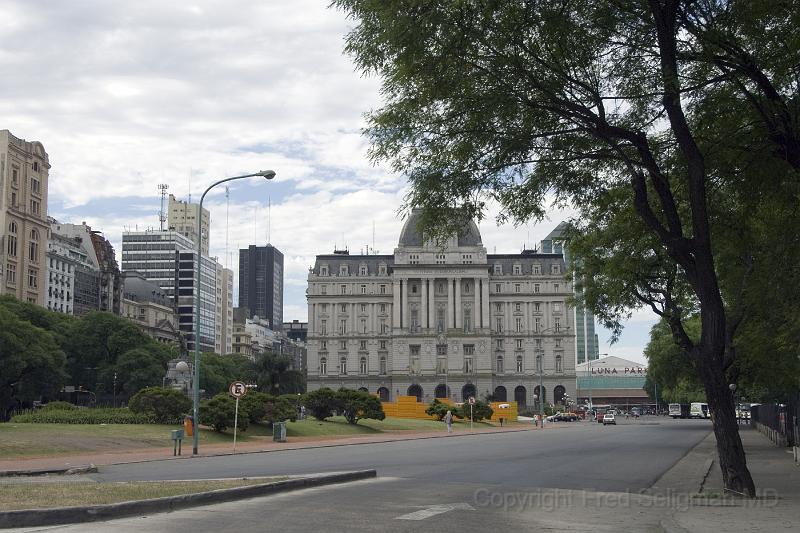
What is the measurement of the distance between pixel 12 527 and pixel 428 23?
410 inches

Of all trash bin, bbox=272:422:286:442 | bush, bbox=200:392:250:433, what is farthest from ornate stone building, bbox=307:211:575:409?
bush, bbox=200:392:250:433

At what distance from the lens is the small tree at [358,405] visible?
5853cm

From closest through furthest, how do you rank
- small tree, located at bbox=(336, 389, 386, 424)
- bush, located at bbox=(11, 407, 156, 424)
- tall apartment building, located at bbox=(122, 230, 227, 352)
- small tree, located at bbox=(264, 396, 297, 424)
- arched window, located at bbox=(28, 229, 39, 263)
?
bush, located at bbox=(11, 407, 156, 424) < small tree, located at bbox=(264, 396, 297, 424) < small tree, located at bbox=(336, 389, 386, 424) < arched window, located at bbox=(28, 229, 39, 263) < tall apartment building, located at bbox=(122, 230, 227, 352)

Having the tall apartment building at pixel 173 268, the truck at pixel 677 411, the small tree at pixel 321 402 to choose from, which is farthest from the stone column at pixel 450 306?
the small tree at pixel 321 402

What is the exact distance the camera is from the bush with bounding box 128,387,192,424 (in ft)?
145

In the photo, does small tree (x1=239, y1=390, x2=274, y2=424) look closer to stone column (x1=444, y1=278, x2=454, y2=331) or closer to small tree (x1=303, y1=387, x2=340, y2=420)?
small tree (x1=303, y1=387, x2=340, y2=420)

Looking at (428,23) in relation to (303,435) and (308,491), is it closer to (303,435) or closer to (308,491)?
(308,491)

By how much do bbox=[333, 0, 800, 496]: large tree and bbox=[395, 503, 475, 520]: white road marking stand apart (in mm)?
5259

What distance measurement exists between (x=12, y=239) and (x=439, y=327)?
230 ft

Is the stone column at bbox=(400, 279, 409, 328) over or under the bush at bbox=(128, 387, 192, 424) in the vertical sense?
over

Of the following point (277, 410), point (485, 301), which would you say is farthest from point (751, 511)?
point (485, 301)

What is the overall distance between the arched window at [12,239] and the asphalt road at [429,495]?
9861 cm

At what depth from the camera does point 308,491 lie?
17531 millimetres

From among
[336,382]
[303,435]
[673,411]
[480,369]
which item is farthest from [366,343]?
[303,435]
